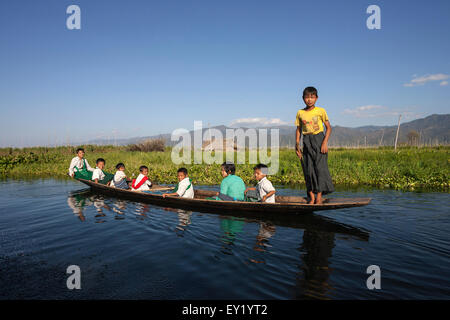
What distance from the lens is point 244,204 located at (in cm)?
592

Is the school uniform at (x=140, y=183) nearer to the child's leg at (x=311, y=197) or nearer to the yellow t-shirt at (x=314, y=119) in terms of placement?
the child's leg at (x=311, y=197)

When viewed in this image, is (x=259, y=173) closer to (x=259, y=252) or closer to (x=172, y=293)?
(x=259, y=252)

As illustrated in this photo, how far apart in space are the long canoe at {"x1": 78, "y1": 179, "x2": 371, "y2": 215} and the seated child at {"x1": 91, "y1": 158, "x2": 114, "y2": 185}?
46.2 inches

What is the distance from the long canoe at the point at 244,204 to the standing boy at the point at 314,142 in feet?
1.29

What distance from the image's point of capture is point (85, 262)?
A: 393cm

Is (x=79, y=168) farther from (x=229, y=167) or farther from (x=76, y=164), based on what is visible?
(x=229, y=167)

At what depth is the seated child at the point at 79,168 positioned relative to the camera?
32.6ft

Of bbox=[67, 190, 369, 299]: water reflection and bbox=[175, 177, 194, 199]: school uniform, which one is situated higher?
bbox=[175, 177, 194, 199]: school uniform

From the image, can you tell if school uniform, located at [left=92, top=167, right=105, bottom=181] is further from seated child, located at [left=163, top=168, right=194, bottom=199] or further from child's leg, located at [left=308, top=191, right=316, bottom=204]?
child's leg, located at [left=308, top=191, right=316, bottom=204]

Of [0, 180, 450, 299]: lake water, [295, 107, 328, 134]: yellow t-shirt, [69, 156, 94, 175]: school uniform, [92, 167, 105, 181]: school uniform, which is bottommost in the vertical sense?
[0, 180, 450, 299]: lake water

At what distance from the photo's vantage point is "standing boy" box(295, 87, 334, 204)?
4.95 metres

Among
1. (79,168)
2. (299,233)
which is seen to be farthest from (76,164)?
(299,233)

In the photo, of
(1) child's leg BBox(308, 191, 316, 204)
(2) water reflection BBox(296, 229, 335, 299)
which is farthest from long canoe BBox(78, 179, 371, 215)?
(2) water reflection BBox(296, 229, 335, 299)

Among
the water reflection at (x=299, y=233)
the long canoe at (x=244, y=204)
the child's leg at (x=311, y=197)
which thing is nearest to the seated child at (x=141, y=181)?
the long canoe at (x=244, y=204)
